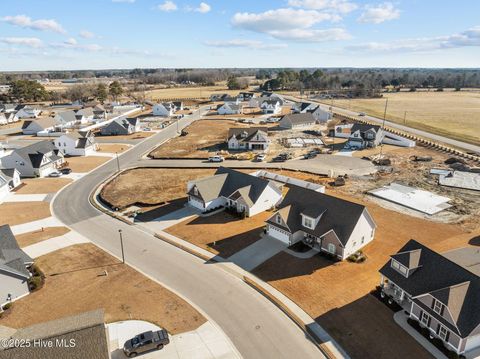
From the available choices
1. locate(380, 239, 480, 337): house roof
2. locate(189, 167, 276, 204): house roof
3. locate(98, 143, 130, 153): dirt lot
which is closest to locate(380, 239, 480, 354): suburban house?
locate(380, 239, 480, 337): house roof

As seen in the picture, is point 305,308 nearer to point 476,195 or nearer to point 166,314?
point 166,314

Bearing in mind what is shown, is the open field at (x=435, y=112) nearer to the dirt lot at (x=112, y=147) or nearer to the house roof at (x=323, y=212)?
the house roof at (x=323, y=212)

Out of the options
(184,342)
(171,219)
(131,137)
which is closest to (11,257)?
(171,219)

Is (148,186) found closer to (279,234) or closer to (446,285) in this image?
(279,234)

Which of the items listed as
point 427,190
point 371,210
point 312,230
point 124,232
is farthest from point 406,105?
point 124,232

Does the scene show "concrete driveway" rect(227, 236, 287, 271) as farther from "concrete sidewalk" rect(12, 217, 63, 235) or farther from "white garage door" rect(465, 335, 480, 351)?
"concrete sidewalk" rect(12, 217, 63, 235)

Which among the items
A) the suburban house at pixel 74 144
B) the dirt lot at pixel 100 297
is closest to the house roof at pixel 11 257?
the dirt lot at pixel 100 297
